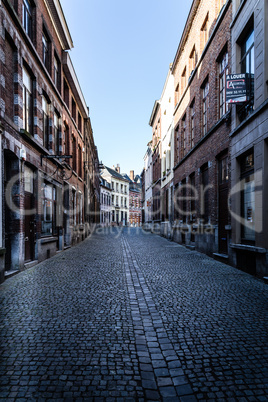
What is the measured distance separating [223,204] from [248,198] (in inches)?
81.0

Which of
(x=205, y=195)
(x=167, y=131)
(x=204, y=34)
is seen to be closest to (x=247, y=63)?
(x=205, y=195)

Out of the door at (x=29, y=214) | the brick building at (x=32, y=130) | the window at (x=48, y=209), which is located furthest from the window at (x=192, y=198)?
the door at (x=29, y=214)

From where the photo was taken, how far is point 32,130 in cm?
984

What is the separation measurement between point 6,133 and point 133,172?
257 ft

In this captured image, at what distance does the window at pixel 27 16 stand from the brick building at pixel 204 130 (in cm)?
650

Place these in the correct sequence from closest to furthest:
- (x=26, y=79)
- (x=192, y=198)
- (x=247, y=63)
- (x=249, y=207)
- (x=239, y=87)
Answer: (x=239, y=87), (x=249, y=207), (x=247, y=63), (x=26, y=79), (x=192, y=198)

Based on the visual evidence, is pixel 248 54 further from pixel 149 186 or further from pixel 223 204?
pixel 149 186

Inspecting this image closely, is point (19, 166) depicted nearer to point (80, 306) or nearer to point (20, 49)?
point (20, 49)

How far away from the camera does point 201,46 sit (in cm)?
1399

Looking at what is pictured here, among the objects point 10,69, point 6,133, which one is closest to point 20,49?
point 10,69

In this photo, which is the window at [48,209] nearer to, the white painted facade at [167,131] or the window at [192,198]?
the window at [192,198]

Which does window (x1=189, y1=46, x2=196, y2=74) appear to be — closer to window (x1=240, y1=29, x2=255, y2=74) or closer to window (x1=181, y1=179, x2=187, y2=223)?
window (x1=181, y1=179, x2=187, y2=223)

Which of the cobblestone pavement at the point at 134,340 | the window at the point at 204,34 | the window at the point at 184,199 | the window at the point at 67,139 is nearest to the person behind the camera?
the cobblestone pavement at the point at 134,340

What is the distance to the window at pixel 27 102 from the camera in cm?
909
